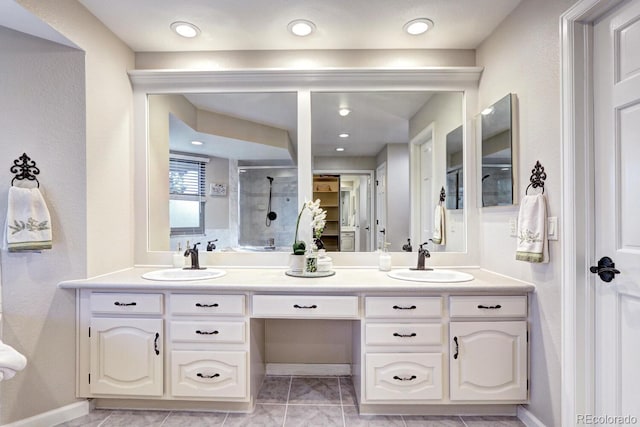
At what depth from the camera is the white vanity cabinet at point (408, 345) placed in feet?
5.69

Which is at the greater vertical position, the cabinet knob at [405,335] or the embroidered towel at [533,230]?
the embroidered towel at [533,230]

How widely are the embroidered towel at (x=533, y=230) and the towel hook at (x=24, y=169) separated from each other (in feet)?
9.15

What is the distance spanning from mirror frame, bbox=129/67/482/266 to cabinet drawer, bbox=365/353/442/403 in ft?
2.33

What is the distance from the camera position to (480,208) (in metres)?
2.20

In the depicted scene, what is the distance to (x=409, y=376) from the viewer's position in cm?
174

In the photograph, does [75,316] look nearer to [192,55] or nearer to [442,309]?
[192,55]

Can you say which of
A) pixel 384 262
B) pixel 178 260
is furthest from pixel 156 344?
pixel 384 262

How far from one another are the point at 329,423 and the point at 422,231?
1427 millimetres

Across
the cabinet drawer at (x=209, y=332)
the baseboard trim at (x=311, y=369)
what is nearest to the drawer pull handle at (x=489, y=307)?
the baseboard trim at (x=311, y=369)

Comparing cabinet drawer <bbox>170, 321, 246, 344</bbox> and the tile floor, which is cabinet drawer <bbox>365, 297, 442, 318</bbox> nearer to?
the tile floor

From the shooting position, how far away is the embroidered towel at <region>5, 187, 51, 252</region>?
164 cm

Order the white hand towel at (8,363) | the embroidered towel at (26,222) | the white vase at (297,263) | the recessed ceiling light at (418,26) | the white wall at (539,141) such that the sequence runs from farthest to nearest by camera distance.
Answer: the white vase at (297,263), the recessed ceiling light at (418,26), the embroidered towel at (26,222), the white wall at (539,141), the white hand towel at (8,363)

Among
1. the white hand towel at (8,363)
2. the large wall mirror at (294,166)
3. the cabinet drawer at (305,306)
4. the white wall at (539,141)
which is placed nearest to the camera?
the white hand towel at (8,363)

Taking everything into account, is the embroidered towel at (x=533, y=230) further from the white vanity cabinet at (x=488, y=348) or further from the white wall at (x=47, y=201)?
the white wall at (x=47, y=201)
